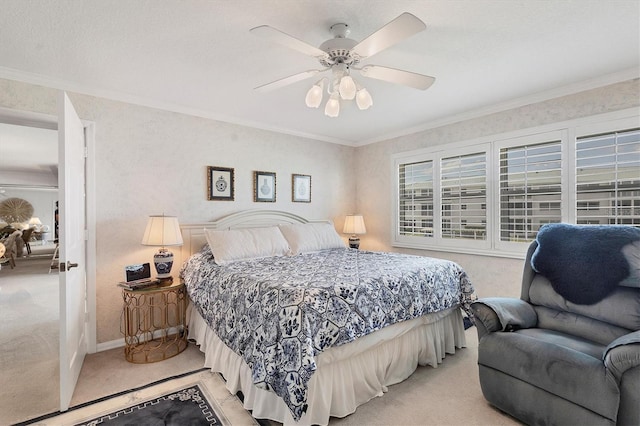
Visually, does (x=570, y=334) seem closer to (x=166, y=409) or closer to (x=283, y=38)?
(x=283, y=38)

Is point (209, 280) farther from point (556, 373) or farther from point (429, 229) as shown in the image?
point (429, 229)

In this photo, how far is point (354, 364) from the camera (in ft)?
6.68

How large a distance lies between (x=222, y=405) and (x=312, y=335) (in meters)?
0.92

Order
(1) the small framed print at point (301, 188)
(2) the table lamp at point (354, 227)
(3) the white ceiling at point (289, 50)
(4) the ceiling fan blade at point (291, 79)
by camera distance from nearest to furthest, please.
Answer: (3) the white ceiling at point (289, 50)
(4) the ceiling fan blade at point (291, 79)
(1) the small framed print at point (301, 188)
(2) the table lamp at point (354, 227)

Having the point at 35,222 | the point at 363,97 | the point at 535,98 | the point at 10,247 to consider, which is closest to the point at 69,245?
the point at 363,97

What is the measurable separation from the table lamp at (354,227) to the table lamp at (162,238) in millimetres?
2528

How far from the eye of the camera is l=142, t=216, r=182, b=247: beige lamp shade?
2881 millimetres

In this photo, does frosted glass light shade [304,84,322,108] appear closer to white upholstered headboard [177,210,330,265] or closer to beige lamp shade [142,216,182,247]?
beige lamp shade [142,216,182,247]

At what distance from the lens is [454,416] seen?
193 centimetres

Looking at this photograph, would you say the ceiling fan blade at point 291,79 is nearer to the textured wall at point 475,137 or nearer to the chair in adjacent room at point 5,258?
the textured wall at point 475,137

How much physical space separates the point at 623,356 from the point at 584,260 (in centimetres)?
75

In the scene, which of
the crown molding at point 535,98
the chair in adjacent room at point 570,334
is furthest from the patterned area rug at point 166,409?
the crown molding at point 535,98

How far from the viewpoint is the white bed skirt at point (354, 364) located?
183 centimetres

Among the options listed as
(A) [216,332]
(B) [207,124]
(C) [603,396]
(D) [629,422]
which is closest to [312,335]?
(A) [216,332]
